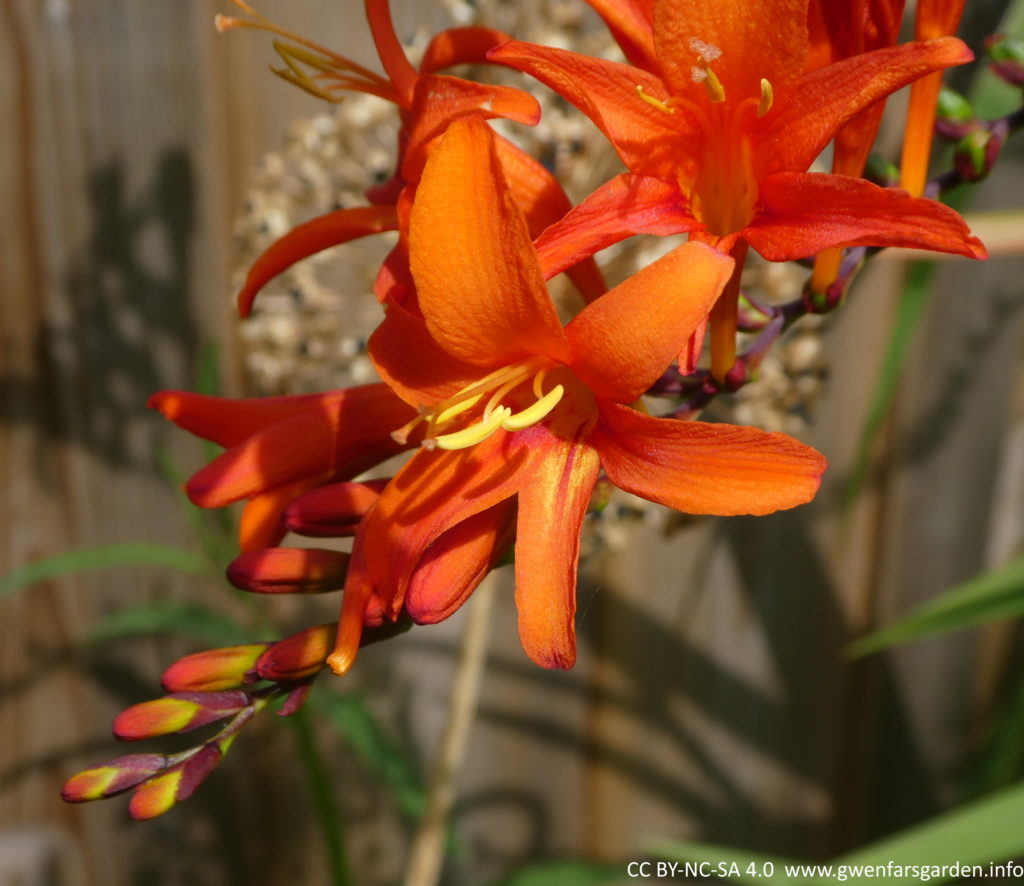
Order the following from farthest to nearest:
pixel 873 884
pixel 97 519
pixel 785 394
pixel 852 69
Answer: pixel 97 519
pixel 785 394
pixel 873 884
pixel 852 69

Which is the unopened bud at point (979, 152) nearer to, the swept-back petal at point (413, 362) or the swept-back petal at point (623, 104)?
the swept-back petal at point (623, 104)

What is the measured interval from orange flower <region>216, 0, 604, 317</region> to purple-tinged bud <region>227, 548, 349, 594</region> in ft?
0.39

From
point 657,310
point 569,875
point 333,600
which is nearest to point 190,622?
point 333,600

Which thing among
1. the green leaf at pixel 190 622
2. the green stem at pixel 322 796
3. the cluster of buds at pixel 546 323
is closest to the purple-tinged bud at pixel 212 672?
the cluster of buds at pixel 546 323

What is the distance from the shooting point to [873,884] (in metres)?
0.56

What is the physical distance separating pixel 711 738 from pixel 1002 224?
0.76 m

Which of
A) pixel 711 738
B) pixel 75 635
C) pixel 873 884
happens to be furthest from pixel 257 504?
pixel 711 738

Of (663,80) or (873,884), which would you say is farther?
(873,884)

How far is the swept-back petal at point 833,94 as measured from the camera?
0.29 metres

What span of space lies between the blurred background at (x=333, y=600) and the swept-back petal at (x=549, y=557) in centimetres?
41

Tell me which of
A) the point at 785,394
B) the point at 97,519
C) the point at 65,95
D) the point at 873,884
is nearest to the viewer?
the point at 873,884

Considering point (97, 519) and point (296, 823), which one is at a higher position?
point (97, 519)

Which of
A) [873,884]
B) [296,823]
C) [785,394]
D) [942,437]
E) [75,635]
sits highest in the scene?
[785,394]

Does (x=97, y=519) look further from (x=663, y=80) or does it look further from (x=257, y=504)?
(x=663, y=80)
